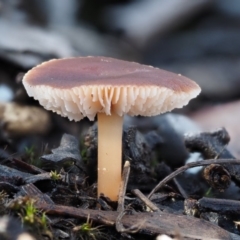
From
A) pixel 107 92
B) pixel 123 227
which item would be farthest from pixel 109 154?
pixel 123 227

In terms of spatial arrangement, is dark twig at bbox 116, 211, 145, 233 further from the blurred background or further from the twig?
the blurred background


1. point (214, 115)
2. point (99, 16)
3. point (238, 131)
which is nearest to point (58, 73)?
point (238, 131)

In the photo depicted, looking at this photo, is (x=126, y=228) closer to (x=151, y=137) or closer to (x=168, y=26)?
(x=151, y=137)

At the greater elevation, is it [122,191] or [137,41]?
[137,41]

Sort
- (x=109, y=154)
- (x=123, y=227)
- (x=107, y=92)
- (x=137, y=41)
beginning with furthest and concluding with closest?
1. (x=137, y=41)
2. (x=109, y=154)
3. (x=107, y=92)
4. (x=123, y=227)

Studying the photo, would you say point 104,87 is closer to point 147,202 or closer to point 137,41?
point 147,202

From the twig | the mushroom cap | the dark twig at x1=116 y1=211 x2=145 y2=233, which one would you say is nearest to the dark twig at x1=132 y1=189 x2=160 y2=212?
the twig

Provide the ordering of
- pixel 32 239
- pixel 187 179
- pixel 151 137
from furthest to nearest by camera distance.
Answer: pixel 151 137 → pixel 187 179 → pixel 32 239

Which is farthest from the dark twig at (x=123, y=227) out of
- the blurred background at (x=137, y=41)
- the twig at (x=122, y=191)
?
the blurred background at (x=137, y=41)
